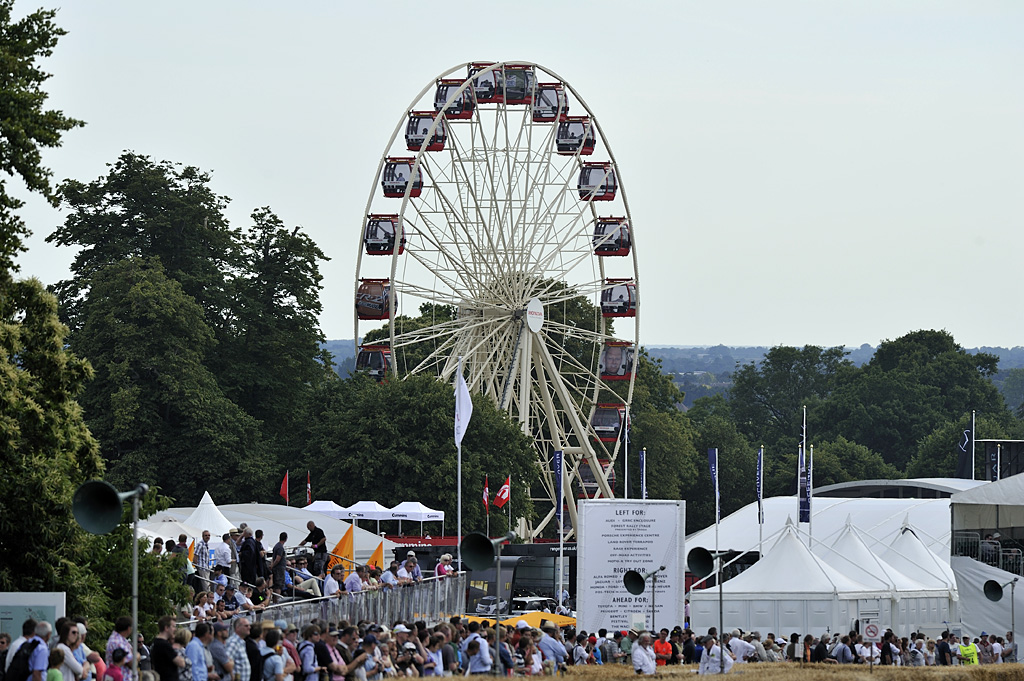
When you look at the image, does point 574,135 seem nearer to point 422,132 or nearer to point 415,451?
point 422,132

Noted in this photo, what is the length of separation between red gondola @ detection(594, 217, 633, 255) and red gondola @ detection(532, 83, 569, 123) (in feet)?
18.0

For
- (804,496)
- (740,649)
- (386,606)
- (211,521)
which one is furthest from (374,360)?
(386,606)

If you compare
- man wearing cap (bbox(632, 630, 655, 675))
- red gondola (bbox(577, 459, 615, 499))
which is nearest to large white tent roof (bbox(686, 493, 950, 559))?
red gondola (bbox(577, 459, 615, 499))

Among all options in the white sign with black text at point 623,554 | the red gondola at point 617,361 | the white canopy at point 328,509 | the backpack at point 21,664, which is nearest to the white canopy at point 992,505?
the white sign with black text at point 623,554

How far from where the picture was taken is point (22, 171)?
852 inches

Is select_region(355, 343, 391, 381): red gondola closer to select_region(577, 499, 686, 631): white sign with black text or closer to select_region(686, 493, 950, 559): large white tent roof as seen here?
select_region(686, 493, 950, 559): large white tent roof

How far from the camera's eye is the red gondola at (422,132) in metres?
54.6

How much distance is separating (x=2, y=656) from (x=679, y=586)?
13038 millimetres

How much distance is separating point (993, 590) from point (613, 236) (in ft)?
99.9

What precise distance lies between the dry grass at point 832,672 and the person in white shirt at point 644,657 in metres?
0.17

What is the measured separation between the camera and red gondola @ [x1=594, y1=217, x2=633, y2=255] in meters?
60.9

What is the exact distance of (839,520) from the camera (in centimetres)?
6144

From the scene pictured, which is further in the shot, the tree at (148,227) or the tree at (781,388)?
the tree at (781,388)

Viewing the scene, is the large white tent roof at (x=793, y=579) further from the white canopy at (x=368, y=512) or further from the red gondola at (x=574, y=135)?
the red gondola at (x=574, y=135)
